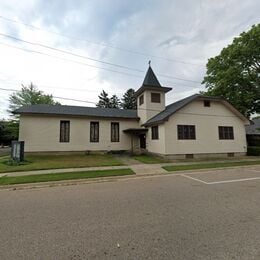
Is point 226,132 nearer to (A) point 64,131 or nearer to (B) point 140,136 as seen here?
(B) point 140,136

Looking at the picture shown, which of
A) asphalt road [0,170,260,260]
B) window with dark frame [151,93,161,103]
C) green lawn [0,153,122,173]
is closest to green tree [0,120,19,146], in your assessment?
green lawn [0,153,122,173]

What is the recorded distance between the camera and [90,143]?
21203 mm

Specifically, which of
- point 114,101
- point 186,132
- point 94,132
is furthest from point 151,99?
point 114,101

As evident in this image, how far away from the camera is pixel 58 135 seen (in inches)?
797

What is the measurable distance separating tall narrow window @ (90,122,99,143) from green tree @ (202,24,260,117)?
51.3 feet

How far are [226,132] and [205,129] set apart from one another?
2.66 metres

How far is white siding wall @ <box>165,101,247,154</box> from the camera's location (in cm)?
1783

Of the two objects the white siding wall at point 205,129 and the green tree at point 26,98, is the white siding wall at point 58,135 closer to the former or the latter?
the white siding wall at point 205,129

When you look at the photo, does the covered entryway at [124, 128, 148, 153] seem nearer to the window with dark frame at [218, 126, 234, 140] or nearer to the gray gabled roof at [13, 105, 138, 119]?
the gray gabled roof at [13, 105, 138, 119]

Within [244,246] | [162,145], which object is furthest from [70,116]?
[244,246]

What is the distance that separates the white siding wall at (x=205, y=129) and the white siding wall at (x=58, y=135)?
6.44 m

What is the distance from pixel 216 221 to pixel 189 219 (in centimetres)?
58

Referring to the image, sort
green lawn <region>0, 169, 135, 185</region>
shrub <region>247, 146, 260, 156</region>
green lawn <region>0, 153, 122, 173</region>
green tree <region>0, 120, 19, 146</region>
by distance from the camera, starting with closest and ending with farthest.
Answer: green lawn <region>0, 169, 135, 185</region> → green lawn <region>0, 153, 122, 173</region> → shrub <region>247, 146, 260, 156</region> → green tree <region>0, 120, 19, 146</region>

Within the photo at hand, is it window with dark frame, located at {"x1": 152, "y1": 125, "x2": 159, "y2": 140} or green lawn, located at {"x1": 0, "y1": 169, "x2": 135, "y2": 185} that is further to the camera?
window with dark frame, located at {"x1": 152, "y1": 125, "x2": 159, "y2": 140}
